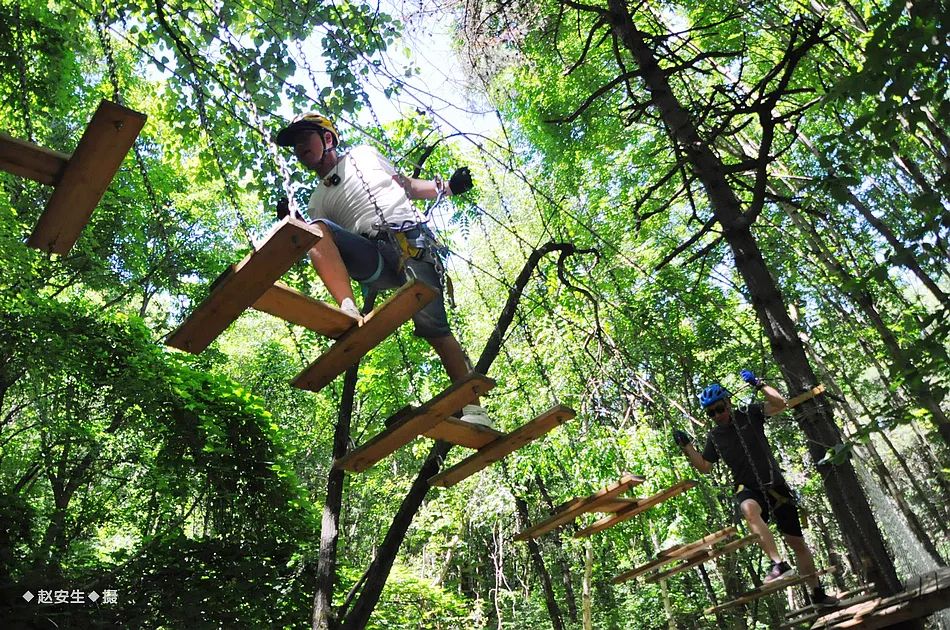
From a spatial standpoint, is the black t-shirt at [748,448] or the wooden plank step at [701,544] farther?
the black t-shirt at [748,448]

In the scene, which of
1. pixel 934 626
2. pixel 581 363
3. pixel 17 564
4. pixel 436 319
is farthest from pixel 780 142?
pixel 17 564

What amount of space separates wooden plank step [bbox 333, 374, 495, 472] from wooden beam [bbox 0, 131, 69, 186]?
1.49 m

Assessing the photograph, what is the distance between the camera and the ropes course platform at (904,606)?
2.34 metres

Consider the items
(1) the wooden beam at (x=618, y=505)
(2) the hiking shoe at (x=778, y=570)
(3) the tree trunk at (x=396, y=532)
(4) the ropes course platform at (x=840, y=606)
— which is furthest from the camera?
(3) the tree trunk at (x=396, y=532)

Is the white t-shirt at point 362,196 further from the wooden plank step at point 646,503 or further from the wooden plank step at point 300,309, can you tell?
the wooden plank step at point 646,503

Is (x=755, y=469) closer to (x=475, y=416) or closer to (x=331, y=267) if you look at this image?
(x=475, y=416)

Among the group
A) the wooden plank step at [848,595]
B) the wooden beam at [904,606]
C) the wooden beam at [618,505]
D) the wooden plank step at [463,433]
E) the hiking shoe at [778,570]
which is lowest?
the wooden beam at [904,606]

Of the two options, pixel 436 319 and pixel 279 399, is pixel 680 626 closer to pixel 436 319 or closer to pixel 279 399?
pixel 279 399

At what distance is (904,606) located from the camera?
2379 mm

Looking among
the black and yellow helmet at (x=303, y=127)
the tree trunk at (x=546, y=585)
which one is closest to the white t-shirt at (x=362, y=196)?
the black and yellow helmet at (x=303, y=127)

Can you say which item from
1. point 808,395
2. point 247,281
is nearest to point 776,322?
point 808,395

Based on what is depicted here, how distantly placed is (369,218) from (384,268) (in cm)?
24

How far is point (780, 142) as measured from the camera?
944 centimetres

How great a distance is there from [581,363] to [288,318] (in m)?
5.95
